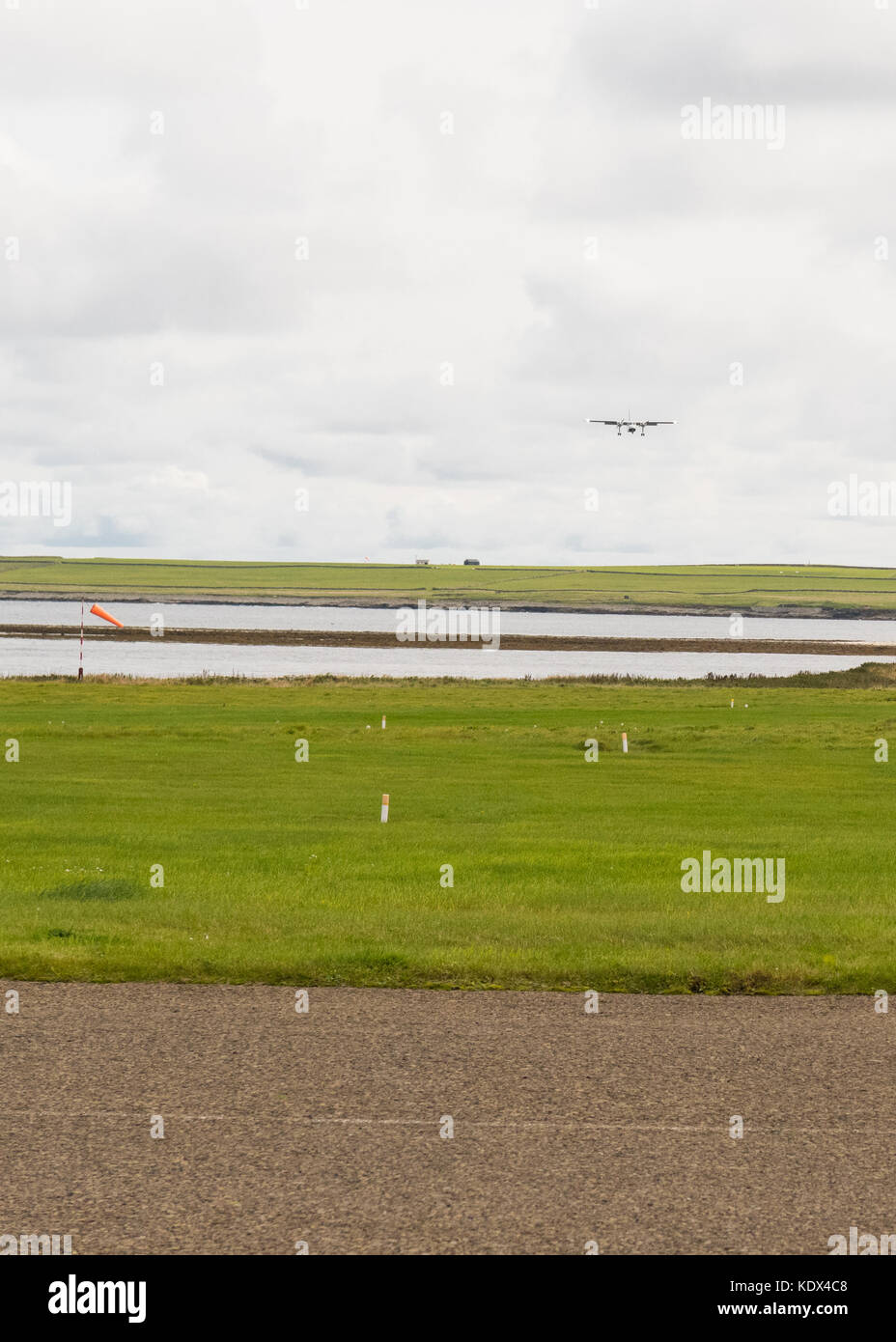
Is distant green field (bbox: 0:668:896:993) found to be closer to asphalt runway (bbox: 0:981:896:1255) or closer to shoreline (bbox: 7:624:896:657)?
asphalt runway (bbox: 0:981:896:1255)

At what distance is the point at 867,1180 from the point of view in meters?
7.82

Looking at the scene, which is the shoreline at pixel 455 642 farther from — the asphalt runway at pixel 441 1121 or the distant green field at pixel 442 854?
the asphalt runway at pixel 441 1121

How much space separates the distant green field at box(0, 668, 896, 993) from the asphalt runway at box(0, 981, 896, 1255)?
0.95m

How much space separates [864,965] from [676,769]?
2133cm

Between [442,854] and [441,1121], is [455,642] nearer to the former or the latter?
[442,854]

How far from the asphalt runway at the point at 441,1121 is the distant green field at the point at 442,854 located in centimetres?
95

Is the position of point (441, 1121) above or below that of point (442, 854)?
below

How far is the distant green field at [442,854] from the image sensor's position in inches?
519

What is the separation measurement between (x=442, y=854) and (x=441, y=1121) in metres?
11.2

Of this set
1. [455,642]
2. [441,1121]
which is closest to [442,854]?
[441,1121]

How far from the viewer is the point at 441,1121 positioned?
28.7ft

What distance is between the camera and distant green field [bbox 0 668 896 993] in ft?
43.2
